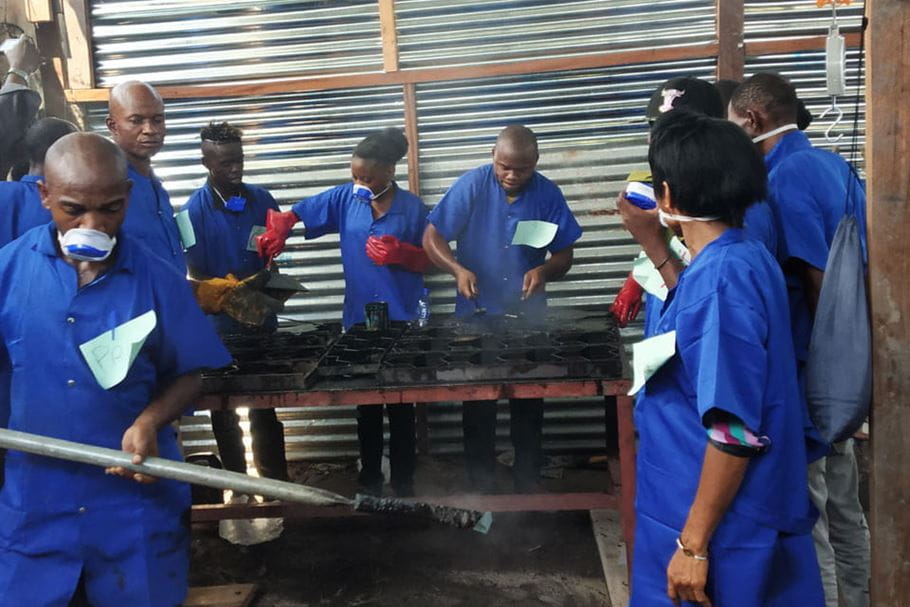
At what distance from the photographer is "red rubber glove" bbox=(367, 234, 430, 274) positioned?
14.2 feet

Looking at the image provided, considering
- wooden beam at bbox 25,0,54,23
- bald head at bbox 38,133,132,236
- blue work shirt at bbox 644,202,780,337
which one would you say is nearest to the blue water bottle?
blue work shirt at bbox 644,202,780,337

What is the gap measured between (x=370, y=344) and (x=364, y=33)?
243cm

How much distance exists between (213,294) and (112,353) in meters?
1.59

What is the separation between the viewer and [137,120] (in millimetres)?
3701

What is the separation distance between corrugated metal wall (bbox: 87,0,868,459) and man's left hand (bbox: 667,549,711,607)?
3.38m

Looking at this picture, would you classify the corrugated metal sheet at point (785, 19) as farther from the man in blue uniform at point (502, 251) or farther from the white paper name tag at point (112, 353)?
the white paper name tag at point (112, 353)

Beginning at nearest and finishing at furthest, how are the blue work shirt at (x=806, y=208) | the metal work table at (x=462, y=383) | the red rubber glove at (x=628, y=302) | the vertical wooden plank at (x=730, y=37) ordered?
the blue work shirt at (x=806, y=208) < the metal work table at (x=462, y=383) < the red rubber glove at (x=628, y=302) < the vertical wooden plank at (x=730, y=37)

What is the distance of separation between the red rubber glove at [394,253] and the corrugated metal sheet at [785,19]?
2581 mm

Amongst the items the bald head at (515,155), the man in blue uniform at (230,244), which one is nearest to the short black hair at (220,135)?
the man in blue uniform at (230,244)

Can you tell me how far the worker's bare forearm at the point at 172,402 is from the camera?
2.32 m

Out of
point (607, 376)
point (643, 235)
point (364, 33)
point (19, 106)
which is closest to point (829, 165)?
point (643, 235)

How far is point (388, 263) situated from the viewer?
14.4 ft

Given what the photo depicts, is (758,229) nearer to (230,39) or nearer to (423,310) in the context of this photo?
(423,310)

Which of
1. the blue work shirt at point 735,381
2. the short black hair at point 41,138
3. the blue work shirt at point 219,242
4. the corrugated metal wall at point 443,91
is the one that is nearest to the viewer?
the blue work shirt at point 735,381
